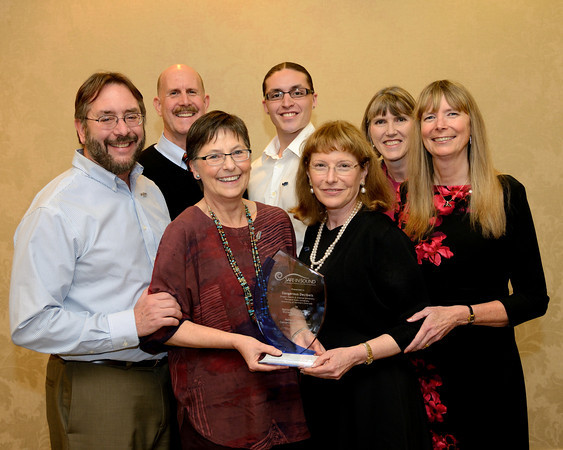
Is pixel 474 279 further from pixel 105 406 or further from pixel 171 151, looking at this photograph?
pixel 171 151

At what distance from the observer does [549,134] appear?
3.63 m

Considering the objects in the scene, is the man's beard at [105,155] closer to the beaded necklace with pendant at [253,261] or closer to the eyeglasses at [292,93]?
the beaded necklace with pendant at [253,261]

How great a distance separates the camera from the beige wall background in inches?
141

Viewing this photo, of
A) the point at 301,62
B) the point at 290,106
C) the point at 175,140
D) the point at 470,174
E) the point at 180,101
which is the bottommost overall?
the point at 470,174

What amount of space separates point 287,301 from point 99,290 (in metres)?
0.71

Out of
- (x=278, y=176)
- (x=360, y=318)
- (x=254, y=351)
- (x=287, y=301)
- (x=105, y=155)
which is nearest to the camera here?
(x=254, y=351)

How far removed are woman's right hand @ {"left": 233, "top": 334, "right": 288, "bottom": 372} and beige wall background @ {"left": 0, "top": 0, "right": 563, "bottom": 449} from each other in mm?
2341

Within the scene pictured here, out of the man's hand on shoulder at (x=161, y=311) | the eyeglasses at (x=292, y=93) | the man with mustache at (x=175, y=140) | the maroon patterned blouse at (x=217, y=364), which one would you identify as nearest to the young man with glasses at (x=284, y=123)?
the eyeglasses at (x=292, y=93)

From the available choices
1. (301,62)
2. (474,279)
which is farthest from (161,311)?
(301,62)

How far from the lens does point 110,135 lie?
2016 mm

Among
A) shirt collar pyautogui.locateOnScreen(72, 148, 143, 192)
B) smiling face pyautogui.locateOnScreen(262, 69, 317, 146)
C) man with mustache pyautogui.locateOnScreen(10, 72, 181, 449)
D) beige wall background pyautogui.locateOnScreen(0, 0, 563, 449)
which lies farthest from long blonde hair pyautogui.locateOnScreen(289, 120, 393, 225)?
beige wall background pyautogui.locateOnScreen(0, 0, 563, 449)

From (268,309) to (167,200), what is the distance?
1.16 m

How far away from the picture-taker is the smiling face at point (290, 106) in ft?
9.45

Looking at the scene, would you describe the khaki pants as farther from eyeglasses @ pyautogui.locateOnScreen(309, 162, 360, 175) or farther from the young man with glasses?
the young man with glasses
